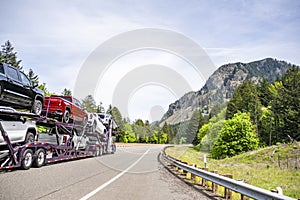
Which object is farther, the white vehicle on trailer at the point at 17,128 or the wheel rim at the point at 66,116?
the wheel rim at the point at 66,116

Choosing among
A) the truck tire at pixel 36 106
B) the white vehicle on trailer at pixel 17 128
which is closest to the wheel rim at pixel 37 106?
the truck tire at pixel 36 106

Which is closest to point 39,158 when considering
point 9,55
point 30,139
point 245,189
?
point 30,139

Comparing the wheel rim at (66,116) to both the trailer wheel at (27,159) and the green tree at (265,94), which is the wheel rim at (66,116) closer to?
the trailer wheel at (27,159)

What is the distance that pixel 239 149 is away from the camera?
60250 millimetres

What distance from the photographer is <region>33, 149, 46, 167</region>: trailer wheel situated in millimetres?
13312

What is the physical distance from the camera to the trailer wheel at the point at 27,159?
12.3m

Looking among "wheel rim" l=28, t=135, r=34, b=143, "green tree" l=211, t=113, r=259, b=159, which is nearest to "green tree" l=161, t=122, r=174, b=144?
"green tree" l=211, t=113, r=259, b=159

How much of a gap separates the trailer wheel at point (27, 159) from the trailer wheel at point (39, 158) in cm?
43

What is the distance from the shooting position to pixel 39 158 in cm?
1369

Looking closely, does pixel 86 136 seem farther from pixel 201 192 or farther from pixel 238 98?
pixel 238 98

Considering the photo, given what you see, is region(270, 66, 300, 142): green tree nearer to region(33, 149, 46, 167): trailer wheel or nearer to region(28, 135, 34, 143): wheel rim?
region(33, 149, 46, 167): trailer wheel

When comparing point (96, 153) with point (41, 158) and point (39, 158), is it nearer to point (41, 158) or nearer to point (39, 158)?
point (41, 158)

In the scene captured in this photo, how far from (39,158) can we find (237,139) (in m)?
52.6

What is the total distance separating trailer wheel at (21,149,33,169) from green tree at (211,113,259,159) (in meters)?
52.2
